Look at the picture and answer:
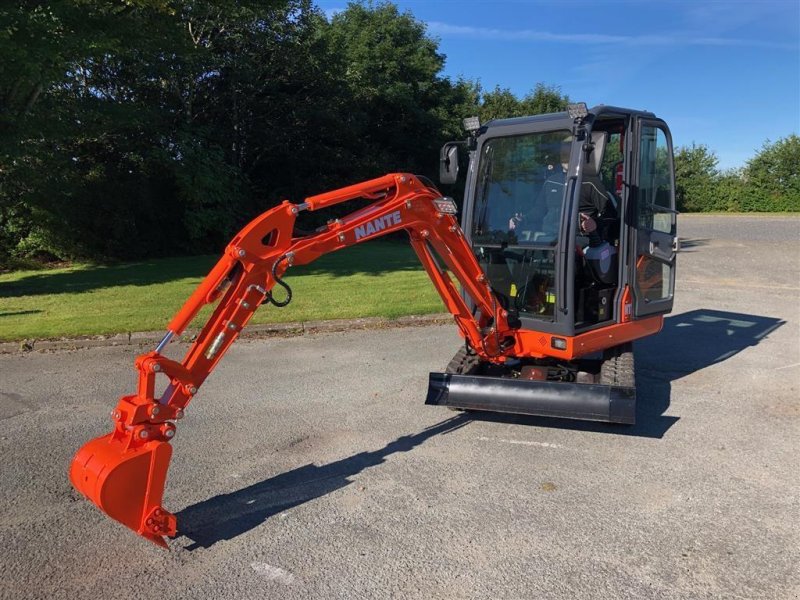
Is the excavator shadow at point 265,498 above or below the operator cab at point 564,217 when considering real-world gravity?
below

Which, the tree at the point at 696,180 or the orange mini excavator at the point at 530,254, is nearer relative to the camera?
the orange mini excavator at the point at 530,254

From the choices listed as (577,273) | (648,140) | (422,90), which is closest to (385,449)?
(577,273)

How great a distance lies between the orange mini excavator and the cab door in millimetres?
19

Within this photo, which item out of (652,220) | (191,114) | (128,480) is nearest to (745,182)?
(191,114)

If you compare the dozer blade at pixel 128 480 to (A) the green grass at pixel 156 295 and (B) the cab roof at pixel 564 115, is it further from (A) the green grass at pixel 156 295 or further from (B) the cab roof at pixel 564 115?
(A) the green grass at pixel 156 295

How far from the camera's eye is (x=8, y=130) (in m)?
11.4

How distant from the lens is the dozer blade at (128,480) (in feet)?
10.6

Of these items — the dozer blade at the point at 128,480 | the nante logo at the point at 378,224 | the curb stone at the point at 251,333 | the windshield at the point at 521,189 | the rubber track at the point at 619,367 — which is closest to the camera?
the dozer blade at the point at 128,480

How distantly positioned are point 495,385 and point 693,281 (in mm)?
11394

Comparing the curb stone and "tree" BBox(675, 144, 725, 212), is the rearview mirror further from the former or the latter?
"tree" BBox(675, 144, 725, 212)

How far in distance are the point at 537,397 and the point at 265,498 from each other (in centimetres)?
225

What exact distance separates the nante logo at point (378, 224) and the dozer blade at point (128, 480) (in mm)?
1824

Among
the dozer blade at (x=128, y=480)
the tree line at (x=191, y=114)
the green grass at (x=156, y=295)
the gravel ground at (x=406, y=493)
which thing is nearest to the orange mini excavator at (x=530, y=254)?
the dozer blade at (x=128, y=480)

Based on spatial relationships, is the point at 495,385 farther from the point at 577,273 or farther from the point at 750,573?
the point at 750,573
